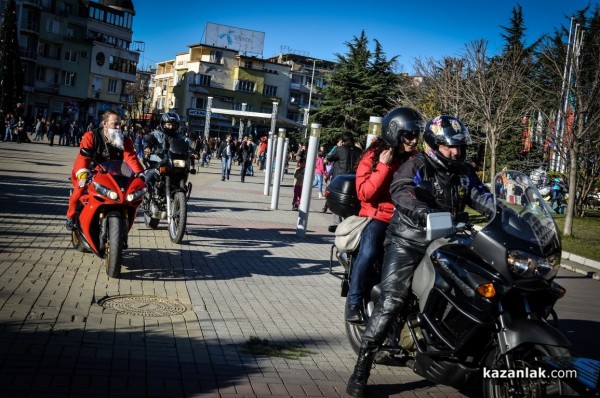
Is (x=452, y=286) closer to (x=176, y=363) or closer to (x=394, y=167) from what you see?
(x=394, y=167)

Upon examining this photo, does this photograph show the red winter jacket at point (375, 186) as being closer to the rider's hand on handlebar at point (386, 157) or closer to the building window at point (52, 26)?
the rider's hand on handlebar at point (386, 157)

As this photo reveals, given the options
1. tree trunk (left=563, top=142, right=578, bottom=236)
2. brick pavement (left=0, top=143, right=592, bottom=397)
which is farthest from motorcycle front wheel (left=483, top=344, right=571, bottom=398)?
tree trunk (left=563, top=142, right=578, bottom=236)

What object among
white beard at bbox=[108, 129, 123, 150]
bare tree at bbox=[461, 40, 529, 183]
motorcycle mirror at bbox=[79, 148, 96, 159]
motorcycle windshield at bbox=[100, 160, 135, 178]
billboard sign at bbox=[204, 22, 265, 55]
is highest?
billboard sign at bbox=[204, 22, 265, 55]

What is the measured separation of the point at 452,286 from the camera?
426 cm

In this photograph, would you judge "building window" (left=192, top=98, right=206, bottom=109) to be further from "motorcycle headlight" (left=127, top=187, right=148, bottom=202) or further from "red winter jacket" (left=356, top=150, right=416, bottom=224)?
"red winter jacket" (left=356, top=150, right=416, bottom=224)

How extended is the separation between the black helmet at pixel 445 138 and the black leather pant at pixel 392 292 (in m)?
0.64

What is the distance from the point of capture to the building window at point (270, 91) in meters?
102

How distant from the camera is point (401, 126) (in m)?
5.23

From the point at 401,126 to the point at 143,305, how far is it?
10.0ft

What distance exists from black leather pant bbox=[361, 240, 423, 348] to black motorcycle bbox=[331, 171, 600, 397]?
11cm

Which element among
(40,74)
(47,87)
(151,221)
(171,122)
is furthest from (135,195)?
(40,74)

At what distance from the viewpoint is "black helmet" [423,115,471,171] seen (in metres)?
4.54

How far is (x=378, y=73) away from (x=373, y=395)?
5343cm

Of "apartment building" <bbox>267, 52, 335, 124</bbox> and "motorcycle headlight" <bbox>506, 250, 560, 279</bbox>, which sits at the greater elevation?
"apartment building" <bbox>267, 52, 335, 124</bbox>
